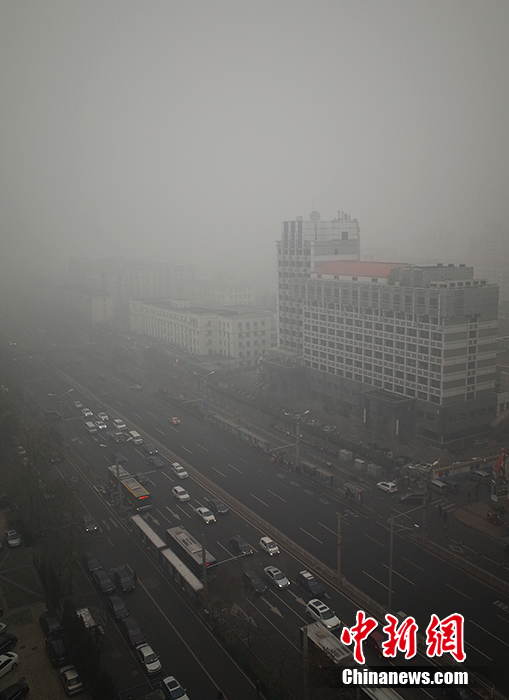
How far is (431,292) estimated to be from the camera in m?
31.5

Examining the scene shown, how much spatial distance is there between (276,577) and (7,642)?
813cm

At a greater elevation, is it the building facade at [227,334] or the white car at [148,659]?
the building facade at [227,334]

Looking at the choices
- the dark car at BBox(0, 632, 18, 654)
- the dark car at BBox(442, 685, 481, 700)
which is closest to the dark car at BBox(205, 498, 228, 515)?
the dark car at BBox(0, 632, 18, 654)

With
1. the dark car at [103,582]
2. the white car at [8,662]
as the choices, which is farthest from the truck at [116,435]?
the white car at [8,662]

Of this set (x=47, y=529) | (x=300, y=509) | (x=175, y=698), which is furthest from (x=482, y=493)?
(x=47, y=529)

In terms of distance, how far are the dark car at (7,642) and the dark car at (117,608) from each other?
2.74 meters

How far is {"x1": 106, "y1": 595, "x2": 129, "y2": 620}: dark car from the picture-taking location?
57.1ft

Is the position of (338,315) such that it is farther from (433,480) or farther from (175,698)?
(175,698)

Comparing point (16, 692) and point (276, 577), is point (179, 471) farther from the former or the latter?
point (16, 692)

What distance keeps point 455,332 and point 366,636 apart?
19.4 m

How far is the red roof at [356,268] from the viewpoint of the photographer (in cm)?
3691

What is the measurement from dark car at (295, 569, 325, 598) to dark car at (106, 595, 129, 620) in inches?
217

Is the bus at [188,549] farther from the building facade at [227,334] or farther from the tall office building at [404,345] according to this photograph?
the building facade at [227,334]

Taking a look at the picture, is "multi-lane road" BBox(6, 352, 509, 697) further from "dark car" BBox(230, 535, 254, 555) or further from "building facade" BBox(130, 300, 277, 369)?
"building facade" BBox(130, 300, 277, 369)
